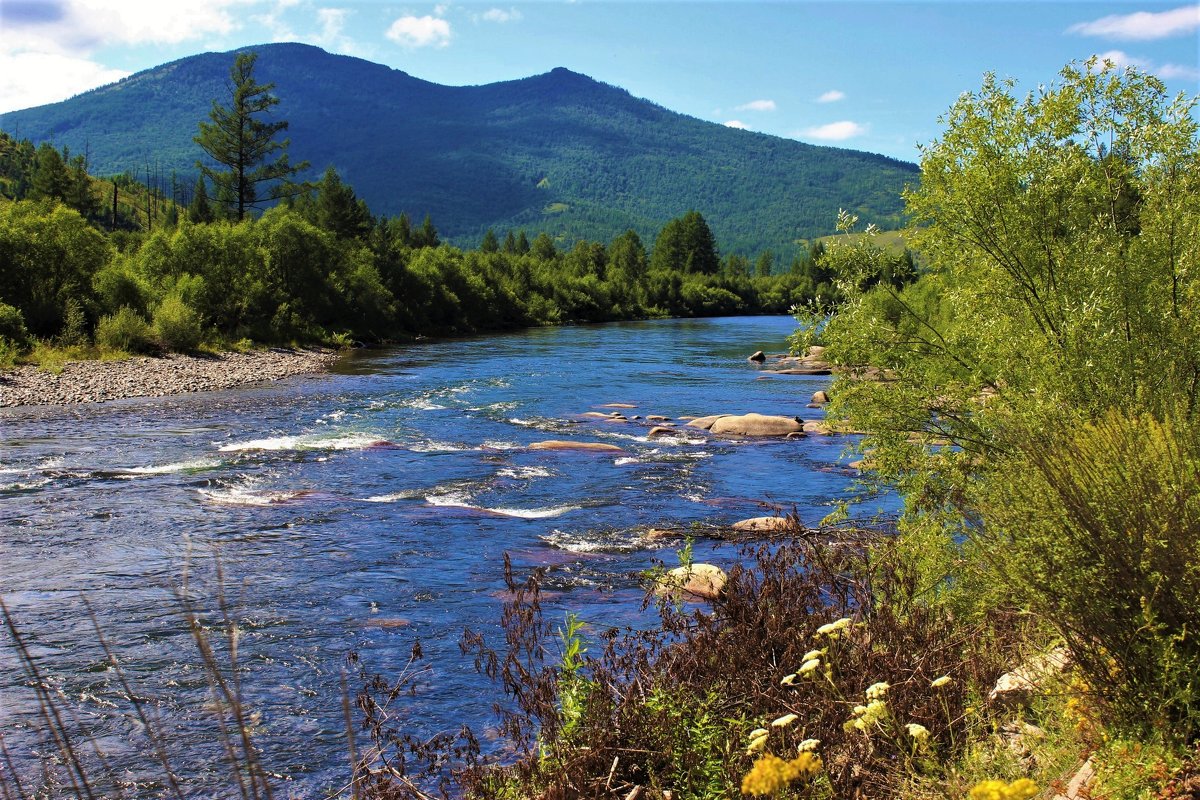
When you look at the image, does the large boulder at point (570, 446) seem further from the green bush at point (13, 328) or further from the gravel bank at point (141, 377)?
the green bush at point (13, 328)

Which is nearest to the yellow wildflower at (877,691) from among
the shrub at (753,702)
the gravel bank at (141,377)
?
the shrub at (753,702)

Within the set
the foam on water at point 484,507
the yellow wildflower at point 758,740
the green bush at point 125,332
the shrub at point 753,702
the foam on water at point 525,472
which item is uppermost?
the green bush at point 125,332

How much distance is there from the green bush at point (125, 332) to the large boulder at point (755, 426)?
2570 cm

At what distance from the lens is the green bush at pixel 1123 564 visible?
5039 millimetres

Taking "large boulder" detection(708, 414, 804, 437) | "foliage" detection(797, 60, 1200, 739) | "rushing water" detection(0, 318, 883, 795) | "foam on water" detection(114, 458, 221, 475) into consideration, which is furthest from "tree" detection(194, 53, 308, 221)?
"foliage" detection(797, 60, 1200, 739)

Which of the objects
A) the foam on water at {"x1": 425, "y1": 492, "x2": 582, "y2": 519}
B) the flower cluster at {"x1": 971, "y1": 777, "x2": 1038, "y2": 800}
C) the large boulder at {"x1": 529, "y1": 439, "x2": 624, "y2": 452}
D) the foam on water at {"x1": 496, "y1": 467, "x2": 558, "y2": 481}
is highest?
the flower cluster at {"x1": 971, "y1": 777, "x2": 1038, "y2": 800}

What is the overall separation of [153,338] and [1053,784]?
4167 cm

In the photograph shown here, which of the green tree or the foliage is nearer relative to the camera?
the foliage

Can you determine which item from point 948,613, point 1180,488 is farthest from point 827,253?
point 1180,488

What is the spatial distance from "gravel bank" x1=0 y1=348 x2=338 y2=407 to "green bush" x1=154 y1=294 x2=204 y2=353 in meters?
1.19

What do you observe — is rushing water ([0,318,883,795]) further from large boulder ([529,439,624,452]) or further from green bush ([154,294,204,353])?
green bush ([154,294,204,353])

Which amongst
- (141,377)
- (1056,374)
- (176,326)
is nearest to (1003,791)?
(1056,374)

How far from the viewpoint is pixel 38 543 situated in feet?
44.9

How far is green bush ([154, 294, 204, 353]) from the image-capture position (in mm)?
40438
